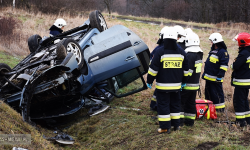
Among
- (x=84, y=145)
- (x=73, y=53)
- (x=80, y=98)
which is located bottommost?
(x=84, y=145)

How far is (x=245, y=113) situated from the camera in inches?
184

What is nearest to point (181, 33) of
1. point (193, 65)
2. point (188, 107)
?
point (193, 65)

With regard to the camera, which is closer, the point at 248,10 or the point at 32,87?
the point at 32,87

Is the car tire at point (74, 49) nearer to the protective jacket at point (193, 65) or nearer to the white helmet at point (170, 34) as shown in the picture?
the white helmet at point (170, 34)

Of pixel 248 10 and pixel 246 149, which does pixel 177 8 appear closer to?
pixel 248 10

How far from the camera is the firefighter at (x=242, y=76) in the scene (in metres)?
4.43

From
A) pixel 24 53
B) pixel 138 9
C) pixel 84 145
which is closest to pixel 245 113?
pixel 84 145

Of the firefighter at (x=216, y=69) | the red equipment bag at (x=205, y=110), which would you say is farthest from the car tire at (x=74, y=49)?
the firefighter at (x=216, y=69)

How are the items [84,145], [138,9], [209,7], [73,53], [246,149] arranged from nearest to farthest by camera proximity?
[246,149]
[84,145]
[73,53]
[209,7]
[138,9]

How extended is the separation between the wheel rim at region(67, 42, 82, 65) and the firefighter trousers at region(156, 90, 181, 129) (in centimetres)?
173

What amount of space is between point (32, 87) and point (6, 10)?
1527 centimetres

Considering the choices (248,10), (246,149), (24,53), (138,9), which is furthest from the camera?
(138,9)

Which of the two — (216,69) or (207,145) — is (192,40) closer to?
(216,69)

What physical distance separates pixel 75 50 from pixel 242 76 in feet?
10.5
